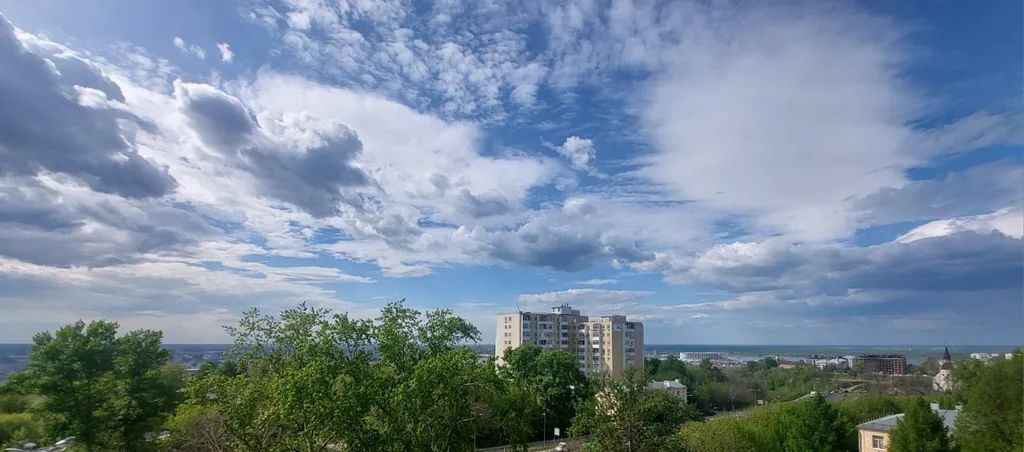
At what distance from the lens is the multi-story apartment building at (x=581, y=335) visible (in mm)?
69625

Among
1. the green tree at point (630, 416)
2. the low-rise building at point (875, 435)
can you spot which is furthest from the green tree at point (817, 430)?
the green tree at point (630, 416)

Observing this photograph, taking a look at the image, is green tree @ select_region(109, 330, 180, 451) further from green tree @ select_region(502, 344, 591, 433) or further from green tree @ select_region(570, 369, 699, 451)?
green tree @ select_region(502, 344, 591, 433)

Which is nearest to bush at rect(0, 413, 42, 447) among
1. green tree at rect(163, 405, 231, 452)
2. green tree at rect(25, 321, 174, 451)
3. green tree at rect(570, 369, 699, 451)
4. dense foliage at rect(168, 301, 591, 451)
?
green tree at rect(25, 321, 174, 451)

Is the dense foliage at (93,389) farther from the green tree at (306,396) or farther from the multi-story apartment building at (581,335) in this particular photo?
the multi-story apartment building at (581,335)

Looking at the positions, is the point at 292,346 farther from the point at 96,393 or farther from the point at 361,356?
the point at 96,393

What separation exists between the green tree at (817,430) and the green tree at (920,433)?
3.43 m

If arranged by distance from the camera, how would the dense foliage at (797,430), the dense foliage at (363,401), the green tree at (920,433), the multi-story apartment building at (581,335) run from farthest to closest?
1. the multi-story apartment building at (581,335)
2. the dense foliage at (797,430)
3. the green tree at (920,433)
4. the dense foliage at (363,401)

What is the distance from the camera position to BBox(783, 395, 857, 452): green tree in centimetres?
2662

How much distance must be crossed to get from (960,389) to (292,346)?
13.4 m

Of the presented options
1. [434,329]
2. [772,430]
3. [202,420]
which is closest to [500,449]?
[772,430]

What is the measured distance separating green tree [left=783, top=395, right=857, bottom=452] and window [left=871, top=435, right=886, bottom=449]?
993mm

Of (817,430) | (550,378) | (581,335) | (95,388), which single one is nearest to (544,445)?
(550,378)

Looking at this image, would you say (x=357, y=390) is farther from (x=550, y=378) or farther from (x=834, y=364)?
(x=834, y=364)

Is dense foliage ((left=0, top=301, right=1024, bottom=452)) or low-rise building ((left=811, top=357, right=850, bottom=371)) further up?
dense foliage ((left=0, top=301, right=1024, bottom=452))
